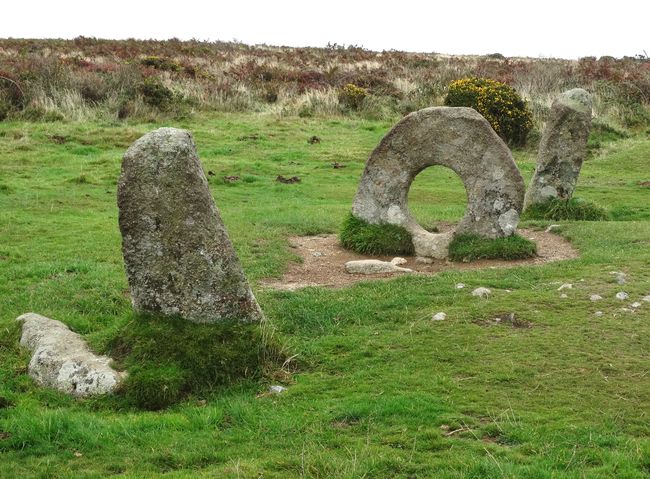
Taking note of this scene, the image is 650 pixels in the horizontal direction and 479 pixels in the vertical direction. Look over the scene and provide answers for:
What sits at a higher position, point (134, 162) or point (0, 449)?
point (134, 162)

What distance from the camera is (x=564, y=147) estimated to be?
18141 mm

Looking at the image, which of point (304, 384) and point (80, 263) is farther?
point (80, 263)

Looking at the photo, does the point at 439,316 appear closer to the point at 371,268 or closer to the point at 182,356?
the point at 182,356

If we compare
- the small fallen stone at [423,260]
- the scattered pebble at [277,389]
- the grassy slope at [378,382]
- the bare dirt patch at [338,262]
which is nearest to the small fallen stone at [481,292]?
the grassy slope at [378,382]

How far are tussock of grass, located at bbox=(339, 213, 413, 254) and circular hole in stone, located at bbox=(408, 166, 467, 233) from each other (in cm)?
168

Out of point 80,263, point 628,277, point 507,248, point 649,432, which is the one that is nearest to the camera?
point 649,432

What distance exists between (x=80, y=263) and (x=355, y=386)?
6560 mm

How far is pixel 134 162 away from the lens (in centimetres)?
835

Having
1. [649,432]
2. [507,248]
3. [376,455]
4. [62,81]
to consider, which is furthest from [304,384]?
[62,81]

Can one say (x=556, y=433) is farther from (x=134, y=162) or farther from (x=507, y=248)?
(x=507, y=248)

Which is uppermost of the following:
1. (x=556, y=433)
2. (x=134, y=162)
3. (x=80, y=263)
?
(x=134, y=162)

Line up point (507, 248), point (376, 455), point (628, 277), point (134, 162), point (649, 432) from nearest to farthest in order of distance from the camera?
point (376, 455) < point (649, 432) < point (134, 162) < point (628, 277) < point (507, 248)

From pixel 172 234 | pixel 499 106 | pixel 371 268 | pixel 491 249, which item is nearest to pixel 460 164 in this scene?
pixel 491 249

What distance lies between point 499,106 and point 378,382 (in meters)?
19.9
